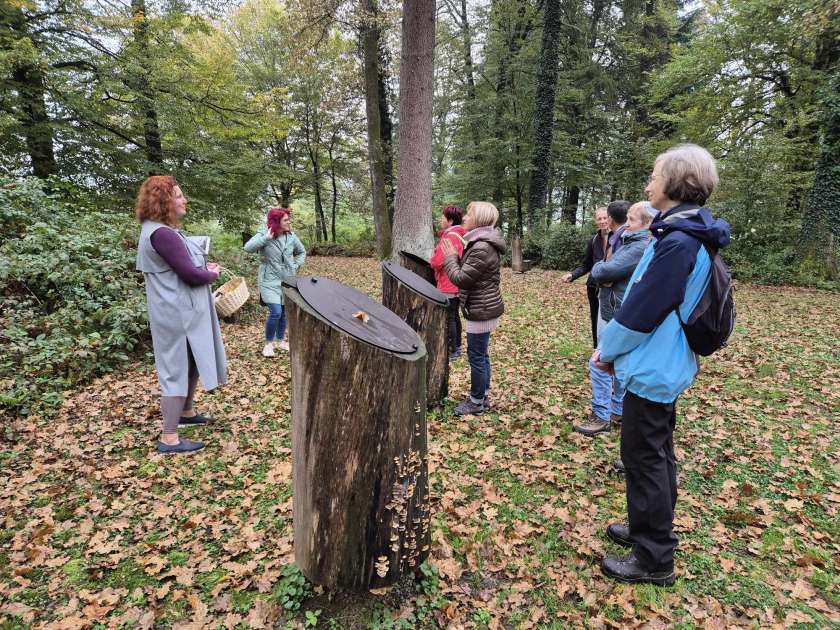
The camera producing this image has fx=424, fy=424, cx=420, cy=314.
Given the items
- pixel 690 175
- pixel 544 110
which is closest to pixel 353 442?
pixel 690 175

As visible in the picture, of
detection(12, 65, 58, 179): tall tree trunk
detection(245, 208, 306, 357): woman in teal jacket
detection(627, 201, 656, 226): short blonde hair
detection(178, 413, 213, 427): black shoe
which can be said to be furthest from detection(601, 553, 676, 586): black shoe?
detection(12, 65, 58, 179): tall tree trunk

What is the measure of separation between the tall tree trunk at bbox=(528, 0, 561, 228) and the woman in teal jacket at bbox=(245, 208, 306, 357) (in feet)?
42.0

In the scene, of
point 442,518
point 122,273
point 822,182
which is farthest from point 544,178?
point 442,518

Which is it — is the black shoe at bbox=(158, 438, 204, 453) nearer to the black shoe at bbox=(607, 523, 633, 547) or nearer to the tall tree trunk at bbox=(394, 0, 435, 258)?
the black shoe at bbox=(607, 523, 633, 547)

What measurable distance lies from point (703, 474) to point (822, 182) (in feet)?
40.5

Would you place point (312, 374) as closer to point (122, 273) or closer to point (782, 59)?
point (122, 273)

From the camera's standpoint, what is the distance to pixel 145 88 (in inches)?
361

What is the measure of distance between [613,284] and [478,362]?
1.46 meters

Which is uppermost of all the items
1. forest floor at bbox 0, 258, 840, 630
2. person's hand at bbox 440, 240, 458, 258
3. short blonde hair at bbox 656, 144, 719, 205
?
short blonde hair at bbox 656, 144, 719, 205

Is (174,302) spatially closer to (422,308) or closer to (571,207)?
(422,308)

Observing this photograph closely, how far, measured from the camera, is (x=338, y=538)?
6.63ft

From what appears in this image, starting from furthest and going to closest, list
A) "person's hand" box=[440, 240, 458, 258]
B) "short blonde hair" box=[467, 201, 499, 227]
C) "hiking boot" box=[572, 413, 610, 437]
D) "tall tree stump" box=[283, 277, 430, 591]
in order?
"person's hand" box=[440, 240, 458, 258]
"hiking boot" box=[572, 413, 610, 437]
"short blonde hair" box=[467, 201, 499, 227]
"tall tree stump" box=[283, 277, 430, 591]

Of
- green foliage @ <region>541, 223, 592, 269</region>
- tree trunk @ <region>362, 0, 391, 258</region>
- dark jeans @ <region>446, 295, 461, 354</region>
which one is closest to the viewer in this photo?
dark jeans @ <region>446, 295, 461, 354</region>

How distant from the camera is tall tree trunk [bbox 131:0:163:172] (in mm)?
8865
